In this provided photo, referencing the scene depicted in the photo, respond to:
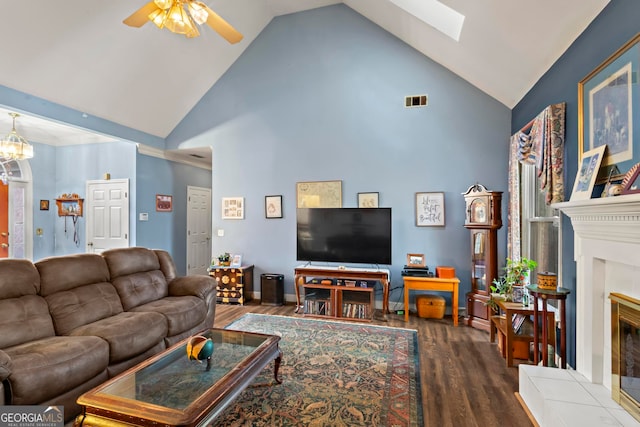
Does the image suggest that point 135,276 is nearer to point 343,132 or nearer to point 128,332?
point 128,332

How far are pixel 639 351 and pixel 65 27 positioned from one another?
5590 mm

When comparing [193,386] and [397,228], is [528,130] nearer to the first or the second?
[397,228]

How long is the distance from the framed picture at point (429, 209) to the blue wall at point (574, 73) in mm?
1562

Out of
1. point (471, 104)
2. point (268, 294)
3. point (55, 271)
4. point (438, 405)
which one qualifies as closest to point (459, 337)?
point (438, 405)

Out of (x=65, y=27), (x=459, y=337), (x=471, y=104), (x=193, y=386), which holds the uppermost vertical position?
(x=65, y=27)

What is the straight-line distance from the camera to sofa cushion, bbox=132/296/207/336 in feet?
9.23

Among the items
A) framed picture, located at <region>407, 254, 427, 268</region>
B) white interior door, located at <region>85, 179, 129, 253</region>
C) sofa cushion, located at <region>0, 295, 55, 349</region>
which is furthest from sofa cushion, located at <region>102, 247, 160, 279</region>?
framed picture, located at <region>407, 254, 427, 268</region>

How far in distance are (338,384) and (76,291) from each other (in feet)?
7.82

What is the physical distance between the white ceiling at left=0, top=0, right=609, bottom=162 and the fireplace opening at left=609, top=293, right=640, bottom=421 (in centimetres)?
191

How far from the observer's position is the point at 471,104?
4203 millimetres

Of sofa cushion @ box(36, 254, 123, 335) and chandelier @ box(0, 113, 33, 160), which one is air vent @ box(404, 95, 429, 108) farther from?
chandelier @ box(0, 113, 33, 160)

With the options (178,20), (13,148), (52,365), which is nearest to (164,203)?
(13,148)

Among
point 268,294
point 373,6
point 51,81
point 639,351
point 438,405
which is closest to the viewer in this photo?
point 639,351

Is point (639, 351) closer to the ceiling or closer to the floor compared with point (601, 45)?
closer to the floor
